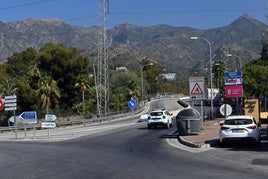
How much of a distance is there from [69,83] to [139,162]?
66.9 metres

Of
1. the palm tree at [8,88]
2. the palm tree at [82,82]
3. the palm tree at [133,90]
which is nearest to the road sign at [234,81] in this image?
the palm tree at [82,82]

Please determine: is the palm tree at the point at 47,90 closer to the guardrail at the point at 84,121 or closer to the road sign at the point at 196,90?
the guardrail at the point at 84,121

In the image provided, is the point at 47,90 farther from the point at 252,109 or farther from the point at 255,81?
the point at 252,109

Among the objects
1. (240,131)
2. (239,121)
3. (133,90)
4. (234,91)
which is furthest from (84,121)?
(240,131)

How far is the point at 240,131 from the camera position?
23.2m

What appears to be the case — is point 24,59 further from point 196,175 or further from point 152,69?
point 196,175

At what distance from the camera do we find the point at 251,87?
52375 millimetres

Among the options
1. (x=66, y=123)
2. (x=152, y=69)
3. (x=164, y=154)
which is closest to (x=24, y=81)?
(x=66, y=123)

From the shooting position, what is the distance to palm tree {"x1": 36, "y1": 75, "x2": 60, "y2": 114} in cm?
7340

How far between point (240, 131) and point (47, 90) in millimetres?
53967

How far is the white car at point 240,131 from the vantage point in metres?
23.2

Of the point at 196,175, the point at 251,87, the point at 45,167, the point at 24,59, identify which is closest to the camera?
the point at 196,175

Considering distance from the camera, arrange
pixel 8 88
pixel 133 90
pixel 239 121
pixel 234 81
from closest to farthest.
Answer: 1. pixel 239 121
2. pixel 234 81
3. pixel 8 88
4. pixel 133 90

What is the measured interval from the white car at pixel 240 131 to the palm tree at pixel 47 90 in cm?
5121
